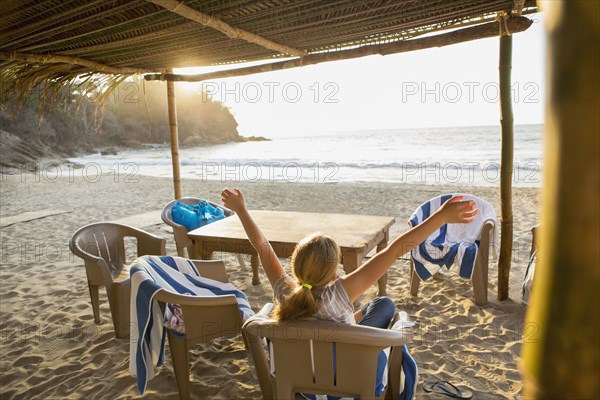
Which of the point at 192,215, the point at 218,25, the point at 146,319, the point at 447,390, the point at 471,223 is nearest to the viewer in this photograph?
the point at 146,319

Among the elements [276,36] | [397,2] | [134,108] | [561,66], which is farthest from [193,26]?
[134,108]

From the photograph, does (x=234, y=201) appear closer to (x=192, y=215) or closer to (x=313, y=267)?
(x=313, y=267)

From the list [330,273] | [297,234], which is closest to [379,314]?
[330,273]

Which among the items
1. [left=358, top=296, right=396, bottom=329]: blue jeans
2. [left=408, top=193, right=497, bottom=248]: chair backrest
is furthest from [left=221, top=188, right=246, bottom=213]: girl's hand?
[left=408, top=193, right=497, bottom=248]: chair backrest

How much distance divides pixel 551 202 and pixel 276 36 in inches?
112

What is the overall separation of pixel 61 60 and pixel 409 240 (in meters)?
3.13

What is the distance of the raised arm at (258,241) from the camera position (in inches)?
68.6

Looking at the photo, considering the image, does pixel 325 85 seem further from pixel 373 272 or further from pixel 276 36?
pixel 373 272

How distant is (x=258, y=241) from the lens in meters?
1.85

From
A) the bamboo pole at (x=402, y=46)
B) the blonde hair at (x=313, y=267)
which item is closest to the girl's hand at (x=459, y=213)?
the blonde hair at (x=313, y=267)

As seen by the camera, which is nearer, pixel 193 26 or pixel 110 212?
pixel 193 26

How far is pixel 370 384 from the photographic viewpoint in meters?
1.45

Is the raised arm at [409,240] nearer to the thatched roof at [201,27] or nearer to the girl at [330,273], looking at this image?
the girl at [330,273]

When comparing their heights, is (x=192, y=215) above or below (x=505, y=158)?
below
